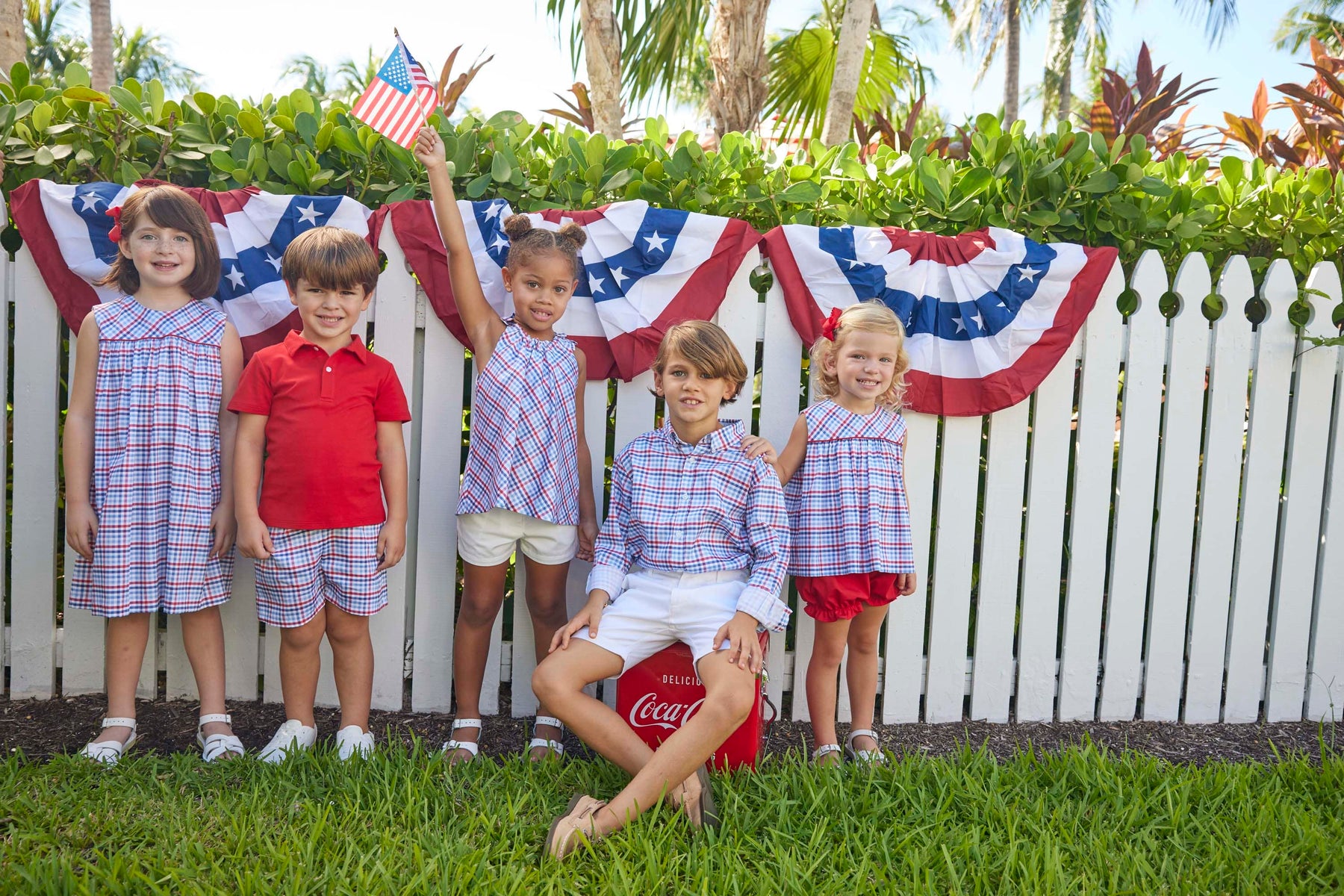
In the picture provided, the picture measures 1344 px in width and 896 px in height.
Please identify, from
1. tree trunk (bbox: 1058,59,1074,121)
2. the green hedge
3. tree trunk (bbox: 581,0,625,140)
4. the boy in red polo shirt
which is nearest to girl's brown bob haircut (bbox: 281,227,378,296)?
the boy in red polo shirt

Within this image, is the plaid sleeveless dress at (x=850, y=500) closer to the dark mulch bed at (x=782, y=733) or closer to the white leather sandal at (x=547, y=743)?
the dark mulch bed at (x=782, y=733)

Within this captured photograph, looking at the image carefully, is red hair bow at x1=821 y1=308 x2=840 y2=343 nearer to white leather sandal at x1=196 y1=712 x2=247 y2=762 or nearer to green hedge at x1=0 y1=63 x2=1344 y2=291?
green hedge at x1=0 y1=63 x2=1344 y2=291

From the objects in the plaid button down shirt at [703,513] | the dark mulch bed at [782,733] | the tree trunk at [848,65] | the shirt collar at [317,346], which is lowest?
the dark mulch bed at [782,733]

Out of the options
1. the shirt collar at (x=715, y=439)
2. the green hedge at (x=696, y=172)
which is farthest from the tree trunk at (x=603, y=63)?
the shirt collar at (x=715, y=439)

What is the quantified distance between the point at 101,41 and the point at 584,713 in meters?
8.50

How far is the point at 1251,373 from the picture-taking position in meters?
3.29

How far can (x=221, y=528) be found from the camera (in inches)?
108

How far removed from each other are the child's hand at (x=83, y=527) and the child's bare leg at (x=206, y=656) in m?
0.35

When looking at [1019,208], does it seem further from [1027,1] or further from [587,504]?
[1027,1]

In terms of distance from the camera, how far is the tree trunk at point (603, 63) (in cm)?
538

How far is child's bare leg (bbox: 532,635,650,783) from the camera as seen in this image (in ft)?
8.04

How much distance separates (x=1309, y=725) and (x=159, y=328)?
4236mm

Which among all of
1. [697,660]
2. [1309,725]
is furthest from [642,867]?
[1309,725]

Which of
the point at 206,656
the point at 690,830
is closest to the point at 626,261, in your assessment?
the point at 690,830
